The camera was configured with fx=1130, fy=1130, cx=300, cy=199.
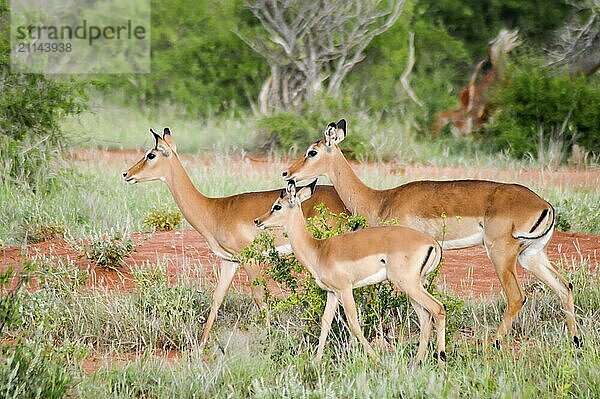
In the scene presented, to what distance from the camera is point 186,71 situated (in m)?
22.2

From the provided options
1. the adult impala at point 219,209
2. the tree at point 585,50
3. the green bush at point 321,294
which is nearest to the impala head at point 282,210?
the green bush at point 321,294

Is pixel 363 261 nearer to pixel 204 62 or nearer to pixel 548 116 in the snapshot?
pixel 548 116

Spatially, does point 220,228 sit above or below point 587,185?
above

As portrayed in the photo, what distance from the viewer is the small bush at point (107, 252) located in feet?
27.8

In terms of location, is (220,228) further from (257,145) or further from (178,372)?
(257,145)

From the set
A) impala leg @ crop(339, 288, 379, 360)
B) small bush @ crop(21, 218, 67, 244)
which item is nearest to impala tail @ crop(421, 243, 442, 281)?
impala leg @ crop(339, 288, 379, 360)

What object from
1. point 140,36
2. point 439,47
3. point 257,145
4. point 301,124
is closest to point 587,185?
point 301,124

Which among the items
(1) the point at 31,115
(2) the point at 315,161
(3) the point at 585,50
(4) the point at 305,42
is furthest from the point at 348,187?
(3) the point at 585,50

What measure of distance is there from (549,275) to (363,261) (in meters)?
1.69

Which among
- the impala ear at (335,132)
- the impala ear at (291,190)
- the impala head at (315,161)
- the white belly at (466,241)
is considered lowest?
the white belly at (466,241)

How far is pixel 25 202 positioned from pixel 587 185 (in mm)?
6331

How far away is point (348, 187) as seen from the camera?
25.0 feet

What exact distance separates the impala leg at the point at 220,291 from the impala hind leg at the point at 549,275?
1.89 metres

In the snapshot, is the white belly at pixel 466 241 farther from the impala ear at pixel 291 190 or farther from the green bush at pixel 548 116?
the green bush at pixel 548 116
